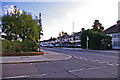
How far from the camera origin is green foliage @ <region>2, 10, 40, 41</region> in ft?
64.2

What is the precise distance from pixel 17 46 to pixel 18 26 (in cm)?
432

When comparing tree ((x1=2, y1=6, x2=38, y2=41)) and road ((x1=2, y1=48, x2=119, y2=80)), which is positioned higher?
tree ((x1=2, y1=6, x2=38, y2=41))

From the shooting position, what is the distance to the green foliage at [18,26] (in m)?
19.6

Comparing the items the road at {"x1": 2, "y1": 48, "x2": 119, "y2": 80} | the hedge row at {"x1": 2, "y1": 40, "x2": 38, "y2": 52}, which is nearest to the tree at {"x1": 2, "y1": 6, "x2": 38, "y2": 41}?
the hedge row at {"x1": 2, "y1": 40, "x2": 38, "y2": 52}

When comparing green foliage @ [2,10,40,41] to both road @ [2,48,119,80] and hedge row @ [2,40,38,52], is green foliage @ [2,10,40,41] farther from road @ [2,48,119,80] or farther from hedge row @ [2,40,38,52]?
road @ [2,48,119,80]

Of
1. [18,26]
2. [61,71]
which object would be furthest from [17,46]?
[61,71]

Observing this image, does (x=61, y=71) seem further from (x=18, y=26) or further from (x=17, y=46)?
(x=18, y=26)

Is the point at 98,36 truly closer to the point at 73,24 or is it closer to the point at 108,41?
the point at 108,41

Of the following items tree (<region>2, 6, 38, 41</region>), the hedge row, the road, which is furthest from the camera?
tree (<region>2, 6, 38, 41</region>)

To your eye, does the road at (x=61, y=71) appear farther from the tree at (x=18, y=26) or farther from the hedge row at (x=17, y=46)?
the tree at (x=18, y=26)

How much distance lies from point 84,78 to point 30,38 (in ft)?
54.6

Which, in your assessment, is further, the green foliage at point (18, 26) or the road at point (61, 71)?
the green foliage at point (18, 26)

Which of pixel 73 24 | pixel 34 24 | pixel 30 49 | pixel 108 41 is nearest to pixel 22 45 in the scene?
pixel 30 49

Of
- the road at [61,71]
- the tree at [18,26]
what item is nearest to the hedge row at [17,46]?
the tree at [18,26]
